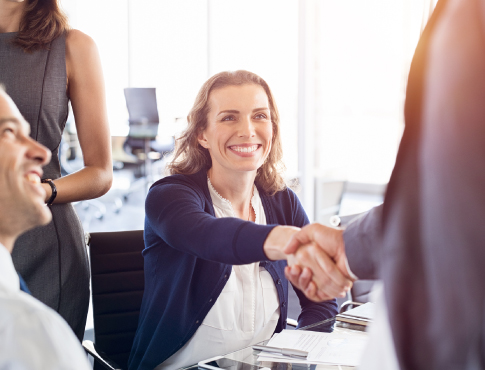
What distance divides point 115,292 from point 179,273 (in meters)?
0.35

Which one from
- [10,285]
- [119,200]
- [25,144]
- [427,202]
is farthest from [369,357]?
[119,200]

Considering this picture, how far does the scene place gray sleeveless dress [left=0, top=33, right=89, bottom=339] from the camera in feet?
5.03

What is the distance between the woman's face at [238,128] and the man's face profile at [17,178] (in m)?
0.88

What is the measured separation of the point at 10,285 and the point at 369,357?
494 mm

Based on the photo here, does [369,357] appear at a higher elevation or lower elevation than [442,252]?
lower

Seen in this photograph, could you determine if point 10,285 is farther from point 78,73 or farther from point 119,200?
point 119,200

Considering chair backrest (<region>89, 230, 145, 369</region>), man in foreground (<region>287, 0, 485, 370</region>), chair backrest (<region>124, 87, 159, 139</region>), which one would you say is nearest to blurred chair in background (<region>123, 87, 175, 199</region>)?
chair backrest (<region>124, 87, 159, 139</region>)

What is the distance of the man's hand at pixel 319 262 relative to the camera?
1.28 metres

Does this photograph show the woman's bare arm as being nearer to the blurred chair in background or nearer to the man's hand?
the man's hand

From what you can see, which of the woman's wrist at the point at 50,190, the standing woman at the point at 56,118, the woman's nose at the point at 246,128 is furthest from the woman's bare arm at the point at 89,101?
the woman's nose at the point at 246,128

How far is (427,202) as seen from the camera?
0.57 m

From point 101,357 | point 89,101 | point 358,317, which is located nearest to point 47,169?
point 89,101

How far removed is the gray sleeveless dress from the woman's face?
1.73ft

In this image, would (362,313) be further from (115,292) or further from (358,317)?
(115,292)
